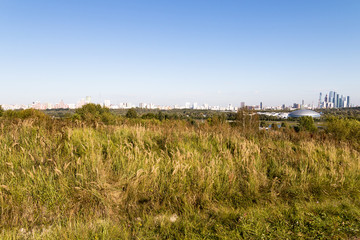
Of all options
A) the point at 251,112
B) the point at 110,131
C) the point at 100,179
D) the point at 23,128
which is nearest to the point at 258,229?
the point at 100,179

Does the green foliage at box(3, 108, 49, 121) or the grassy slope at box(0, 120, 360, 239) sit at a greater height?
the green foliage at box(3, 108, 49, 121)

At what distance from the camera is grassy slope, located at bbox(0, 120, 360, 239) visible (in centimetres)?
273

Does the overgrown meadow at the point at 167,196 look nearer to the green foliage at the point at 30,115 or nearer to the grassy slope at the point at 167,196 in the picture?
the grassy slope at the point at 167,196

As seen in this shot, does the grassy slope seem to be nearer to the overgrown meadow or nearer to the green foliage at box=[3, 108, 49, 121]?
the overgrown meadow

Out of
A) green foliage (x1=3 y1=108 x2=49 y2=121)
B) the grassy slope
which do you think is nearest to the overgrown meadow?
the grassy slope

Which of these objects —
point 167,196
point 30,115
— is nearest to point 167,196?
point 167,196

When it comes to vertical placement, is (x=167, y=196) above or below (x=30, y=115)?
below

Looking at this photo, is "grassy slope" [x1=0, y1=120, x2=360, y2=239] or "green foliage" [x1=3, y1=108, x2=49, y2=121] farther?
"green foliage" [x1=3, y1=108, x2=49, y2=121]

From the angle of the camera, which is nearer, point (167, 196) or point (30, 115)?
point (167, 196)

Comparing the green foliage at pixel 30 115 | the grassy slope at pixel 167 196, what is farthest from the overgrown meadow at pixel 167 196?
the green foliage at pixel 30 115

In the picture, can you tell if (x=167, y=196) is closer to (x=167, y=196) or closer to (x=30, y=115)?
(x=167, y=196)

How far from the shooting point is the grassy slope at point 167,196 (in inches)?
108

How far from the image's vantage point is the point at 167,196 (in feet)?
11.6

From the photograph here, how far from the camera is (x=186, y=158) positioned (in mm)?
4441
